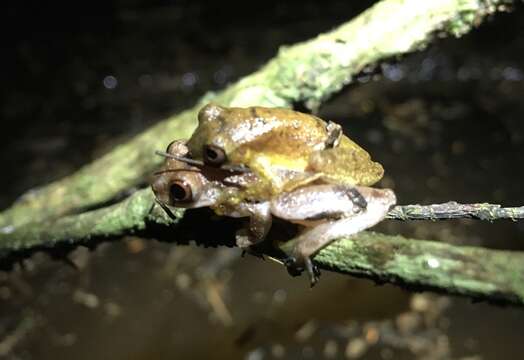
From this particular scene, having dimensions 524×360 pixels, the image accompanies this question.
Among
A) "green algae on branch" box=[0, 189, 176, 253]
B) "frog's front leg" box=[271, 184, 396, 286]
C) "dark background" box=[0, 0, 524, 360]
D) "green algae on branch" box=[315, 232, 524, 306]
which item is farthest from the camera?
"dark background" box=[0, 0, 524, 360]

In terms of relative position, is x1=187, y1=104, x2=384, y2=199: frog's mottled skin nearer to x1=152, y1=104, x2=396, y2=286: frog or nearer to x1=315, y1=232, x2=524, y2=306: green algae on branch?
x1=152, y1=104, x2=396, y2=286: frog

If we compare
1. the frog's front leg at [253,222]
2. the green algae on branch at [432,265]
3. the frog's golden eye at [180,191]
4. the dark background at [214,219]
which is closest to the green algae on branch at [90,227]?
the frog's golden eye at [180,191]

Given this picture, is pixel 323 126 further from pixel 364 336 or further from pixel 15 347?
pixel 15 347

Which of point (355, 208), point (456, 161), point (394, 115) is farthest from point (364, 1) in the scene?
point (355, 208)

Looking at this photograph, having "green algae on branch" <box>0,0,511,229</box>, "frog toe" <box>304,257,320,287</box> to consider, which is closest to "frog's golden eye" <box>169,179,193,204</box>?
"frog toe" <box>304,257,320,287</box>

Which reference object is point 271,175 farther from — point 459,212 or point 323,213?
point 459,212

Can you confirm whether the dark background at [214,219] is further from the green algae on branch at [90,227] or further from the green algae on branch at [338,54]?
the green algae on branch at [90,227]
